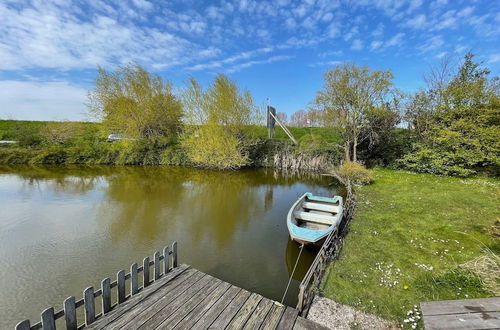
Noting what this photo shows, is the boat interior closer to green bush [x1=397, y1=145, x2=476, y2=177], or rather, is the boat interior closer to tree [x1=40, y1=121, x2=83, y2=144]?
green bush [x1=397, y1=145, x2=476, y2=177]

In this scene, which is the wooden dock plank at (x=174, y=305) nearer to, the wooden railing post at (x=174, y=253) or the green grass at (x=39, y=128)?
the wooden railing post at (x=174, y=253)

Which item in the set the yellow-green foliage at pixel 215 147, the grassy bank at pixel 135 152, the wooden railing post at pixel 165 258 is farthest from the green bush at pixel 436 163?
the wooden railing post at pixel 165 258

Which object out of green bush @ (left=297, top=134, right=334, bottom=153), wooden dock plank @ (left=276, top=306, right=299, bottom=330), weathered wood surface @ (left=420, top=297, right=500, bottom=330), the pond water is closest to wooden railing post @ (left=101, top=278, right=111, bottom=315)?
the pond water

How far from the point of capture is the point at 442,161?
564 inches

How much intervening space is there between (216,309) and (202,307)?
0.24 m

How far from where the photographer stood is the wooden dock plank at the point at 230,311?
11.0ft

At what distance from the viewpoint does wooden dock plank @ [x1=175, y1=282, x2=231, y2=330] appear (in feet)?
10.8

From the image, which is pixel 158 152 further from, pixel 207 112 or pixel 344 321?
pixel 344 321

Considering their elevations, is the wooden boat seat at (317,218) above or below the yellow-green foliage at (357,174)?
below

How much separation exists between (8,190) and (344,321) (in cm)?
1699

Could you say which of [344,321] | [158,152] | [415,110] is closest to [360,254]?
[344,321]

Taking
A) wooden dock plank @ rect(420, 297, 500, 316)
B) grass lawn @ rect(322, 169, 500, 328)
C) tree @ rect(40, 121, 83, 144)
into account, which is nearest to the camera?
wooden dock plank @ rect(420, 297, 500, 316)

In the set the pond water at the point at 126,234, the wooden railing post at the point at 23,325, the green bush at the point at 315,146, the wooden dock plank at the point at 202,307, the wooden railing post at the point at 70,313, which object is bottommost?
the pond water at the point at 126,234

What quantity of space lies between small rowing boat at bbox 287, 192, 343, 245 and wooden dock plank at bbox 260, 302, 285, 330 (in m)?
2.53
